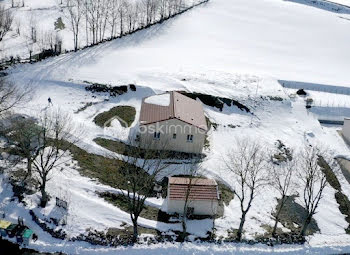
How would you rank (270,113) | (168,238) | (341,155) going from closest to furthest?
1. (168,238)
2. (341,155)
3. (270,113)

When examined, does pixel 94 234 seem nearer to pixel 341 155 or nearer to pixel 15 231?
pixel 15 231

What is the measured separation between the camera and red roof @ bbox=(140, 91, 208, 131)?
1567 inches

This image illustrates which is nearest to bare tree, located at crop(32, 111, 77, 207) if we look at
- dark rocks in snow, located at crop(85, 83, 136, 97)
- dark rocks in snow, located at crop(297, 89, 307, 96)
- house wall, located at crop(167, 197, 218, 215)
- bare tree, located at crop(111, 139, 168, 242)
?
bare tree, located at crop(111, 139, 168, 242)

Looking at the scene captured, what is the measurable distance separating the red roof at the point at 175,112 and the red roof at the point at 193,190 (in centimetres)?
828

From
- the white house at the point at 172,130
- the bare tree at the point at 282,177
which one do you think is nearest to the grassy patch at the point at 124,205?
the white house at the point at 172,130

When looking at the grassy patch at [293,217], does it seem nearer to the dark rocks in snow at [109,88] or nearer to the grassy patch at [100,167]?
the grassy patch at [100,167]

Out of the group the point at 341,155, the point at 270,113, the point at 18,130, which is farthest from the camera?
the point at 270,113

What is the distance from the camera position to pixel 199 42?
7088cm

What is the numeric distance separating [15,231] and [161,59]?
127 ft

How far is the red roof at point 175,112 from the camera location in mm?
39812

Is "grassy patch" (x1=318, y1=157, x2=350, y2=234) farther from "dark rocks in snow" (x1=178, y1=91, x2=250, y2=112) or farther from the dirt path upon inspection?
"dark rocks in snow" (x1=178, y1=91, x2=250, y2=112)

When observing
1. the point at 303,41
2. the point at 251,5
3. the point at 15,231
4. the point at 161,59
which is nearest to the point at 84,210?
the point at 15,231

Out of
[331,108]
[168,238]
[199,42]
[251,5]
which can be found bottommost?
[168,238]

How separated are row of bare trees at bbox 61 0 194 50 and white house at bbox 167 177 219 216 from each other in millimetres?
40576
